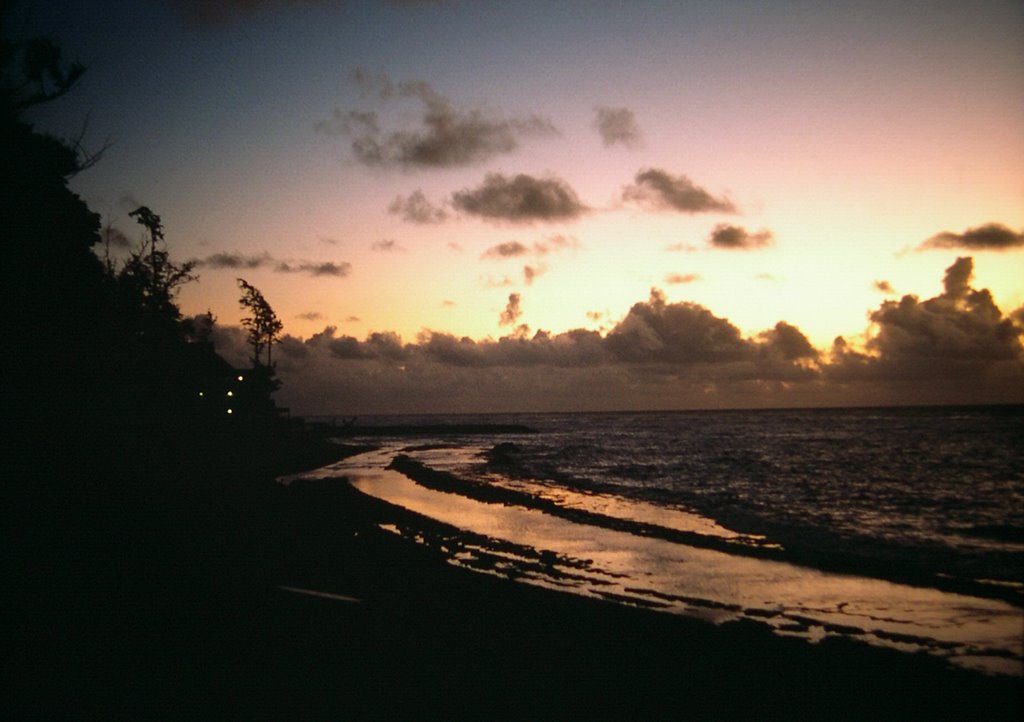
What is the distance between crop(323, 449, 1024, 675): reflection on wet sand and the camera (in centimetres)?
993

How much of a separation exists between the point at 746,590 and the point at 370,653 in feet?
29.4

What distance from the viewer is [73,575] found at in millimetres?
8938

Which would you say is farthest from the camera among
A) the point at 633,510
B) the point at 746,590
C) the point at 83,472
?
the point at 633,510

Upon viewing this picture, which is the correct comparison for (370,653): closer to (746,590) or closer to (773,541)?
(746,590)

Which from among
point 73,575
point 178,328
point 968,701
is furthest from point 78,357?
point 178,328

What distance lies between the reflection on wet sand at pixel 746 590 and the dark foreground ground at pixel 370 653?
1.05 m

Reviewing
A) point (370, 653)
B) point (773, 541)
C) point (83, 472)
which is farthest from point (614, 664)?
point (83, 472)

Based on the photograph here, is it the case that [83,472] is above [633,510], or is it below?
above

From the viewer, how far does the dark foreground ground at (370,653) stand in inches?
223

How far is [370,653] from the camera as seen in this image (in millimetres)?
6836

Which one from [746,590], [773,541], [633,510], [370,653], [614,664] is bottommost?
[633,510]

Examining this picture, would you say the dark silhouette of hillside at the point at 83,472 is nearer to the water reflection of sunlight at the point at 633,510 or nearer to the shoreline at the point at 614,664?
the shoreline at the point at 614,664

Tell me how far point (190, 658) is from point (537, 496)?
22.9 metres

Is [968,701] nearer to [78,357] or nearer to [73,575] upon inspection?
[73,575]
